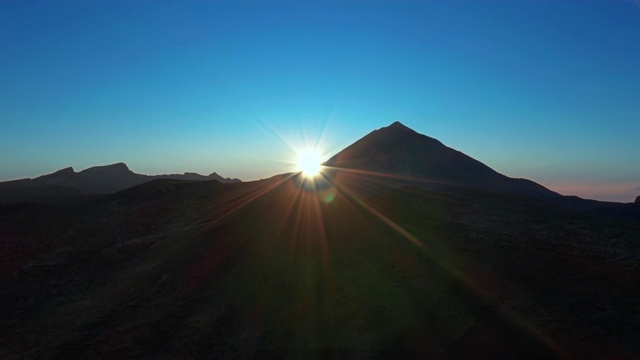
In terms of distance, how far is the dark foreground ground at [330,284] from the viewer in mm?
14789

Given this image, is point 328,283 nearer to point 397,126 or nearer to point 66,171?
point 397,126

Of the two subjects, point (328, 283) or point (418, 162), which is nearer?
point (328, 283)

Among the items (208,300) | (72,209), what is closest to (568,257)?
(208,300)

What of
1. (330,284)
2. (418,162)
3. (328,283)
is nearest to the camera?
(330,284)

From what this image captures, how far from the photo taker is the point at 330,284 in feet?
61.6

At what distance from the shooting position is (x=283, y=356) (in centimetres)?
1465

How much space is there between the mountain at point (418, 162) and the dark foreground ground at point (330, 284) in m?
31.0

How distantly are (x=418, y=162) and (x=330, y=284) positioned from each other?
162 feet

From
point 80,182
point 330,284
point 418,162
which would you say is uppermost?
point 418,162

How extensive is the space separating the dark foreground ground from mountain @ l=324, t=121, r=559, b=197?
30980 mm

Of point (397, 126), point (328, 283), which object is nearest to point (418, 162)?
point (397, 126)

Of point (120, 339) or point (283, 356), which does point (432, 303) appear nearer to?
point (283, 356)

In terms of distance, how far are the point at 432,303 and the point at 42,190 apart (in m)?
82.0

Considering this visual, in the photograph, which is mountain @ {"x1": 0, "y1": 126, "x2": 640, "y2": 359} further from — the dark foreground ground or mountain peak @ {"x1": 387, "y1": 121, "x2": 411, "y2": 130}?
mountain peak @ {"x1": 387, "y1": 121, "x2": 411, "y2": 130}
